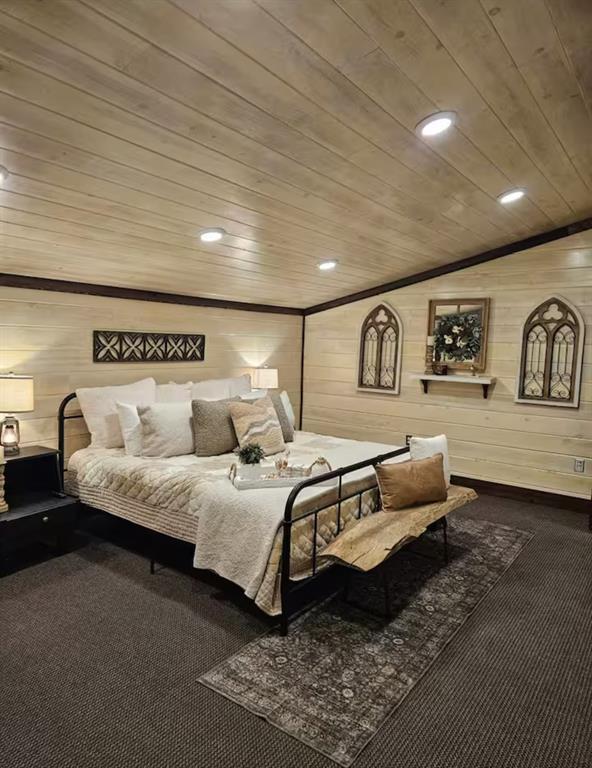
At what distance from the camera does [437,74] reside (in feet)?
6.63

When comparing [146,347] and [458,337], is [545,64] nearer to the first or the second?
[458,337]

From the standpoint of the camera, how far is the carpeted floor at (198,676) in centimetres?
182

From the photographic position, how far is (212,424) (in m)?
3.78

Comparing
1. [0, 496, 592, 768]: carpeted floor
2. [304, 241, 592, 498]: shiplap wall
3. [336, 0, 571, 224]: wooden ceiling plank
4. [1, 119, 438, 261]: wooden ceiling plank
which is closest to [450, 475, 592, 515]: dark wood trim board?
[304, 241, 592, 498]: shiplap wall

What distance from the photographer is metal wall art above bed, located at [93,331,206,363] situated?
13.7ft

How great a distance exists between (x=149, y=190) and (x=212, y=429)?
1.78 m

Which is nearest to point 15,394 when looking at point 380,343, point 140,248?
point 140,248

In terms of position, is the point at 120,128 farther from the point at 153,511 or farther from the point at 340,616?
the point at 340,616

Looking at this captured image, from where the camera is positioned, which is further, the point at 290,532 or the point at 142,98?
the point at 290,532

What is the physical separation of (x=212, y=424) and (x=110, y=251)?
141 cm

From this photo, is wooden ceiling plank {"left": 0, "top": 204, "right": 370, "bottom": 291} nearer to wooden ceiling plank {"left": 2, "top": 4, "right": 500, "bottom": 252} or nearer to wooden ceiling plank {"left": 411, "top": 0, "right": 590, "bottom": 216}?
wooden ceiling plank {"left": 2, "top": 4, "right": 500, "bottom": 252}

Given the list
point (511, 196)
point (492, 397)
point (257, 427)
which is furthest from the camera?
point (492, 397)

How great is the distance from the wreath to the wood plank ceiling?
1.36m

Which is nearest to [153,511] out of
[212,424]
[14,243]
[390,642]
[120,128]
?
[212,424]
